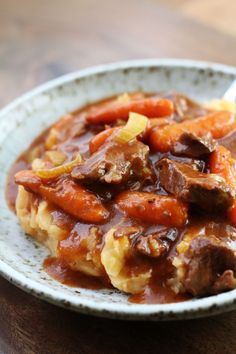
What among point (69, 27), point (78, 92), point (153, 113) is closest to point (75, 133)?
point (153, 113)

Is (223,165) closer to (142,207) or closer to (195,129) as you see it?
(195,129)

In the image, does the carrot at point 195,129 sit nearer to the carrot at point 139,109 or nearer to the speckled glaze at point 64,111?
the carrot at point 139,109

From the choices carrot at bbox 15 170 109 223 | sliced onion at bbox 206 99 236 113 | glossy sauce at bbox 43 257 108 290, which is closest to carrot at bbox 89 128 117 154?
carrot at bbox 15 170 109 223

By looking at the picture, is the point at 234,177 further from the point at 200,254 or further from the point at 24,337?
the point at 24,337

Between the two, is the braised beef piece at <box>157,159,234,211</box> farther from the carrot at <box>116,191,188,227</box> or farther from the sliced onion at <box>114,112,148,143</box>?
the sliced onion at <box>114,112,148,143</box>

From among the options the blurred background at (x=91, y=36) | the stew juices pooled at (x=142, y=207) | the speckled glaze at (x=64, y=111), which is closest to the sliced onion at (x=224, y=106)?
the stew juices pooled at (x=142, y=207)

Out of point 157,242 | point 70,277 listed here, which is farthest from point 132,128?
point 70,277
